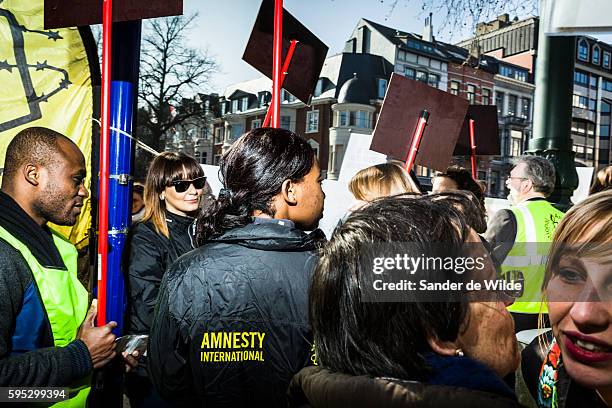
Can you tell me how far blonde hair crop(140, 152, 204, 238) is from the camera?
2.44 meters

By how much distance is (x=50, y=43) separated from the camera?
2.33 meters

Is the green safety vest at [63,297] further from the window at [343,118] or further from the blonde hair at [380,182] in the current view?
the window at [343,118]

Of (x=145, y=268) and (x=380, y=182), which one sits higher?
(x=380, y=182)

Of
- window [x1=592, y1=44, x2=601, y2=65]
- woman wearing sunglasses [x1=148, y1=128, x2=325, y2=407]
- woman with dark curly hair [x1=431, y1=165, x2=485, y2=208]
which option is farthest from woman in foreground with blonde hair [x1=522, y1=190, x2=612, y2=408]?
woman with dark curly hair [x1=431, y1=165, x2=485, y2=208]

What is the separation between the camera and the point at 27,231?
60.4 inches

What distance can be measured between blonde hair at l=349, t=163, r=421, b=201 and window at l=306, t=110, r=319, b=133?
34173mm

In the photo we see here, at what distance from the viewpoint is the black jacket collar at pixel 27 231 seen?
1500 mm

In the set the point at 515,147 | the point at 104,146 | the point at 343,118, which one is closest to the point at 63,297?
the point at 104,146

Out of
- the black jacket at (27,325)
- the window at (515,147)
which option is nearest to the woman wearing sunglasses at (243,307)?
the black jacket at (27,325)

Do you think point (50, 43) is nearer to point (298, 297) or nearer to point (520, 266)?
point (298, 297)

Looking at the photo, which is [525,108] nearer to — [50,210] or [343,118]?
[343,118]

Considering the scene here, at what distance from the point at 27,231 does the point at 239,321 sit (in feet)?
2.41

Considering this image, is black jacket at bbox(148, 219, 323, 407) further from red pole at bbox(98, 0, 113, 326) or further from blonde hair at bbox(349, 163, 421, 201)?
blonde hair at bbox(349, 163, 421, 201)

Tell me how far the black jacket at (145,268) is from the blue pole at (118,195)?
5 cm
